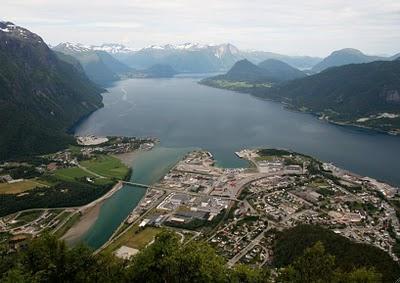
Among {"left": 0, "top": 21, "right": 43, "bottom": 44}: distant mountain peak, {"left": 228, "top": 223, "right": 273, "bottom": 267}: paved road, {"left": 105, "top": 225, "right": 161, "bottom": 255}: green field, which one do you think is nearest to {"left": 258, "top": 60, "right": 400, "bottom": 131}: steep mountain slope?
{"left": 228, "top": 223, "right": 273, "bottom": 267}: paved road

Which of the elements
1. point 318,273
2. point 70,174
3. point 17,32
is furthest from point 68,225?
point 17,32

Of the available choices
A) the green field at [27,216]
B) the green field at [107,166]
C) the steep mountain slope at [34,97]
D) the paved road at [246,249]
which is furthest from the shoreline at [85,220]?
the steep mountain slope at [34,97]

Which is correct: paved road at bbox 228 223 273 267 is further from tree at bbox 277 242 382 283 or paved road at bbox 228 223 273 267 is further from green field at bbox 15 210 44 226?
green field at bbox 15 210 44 226

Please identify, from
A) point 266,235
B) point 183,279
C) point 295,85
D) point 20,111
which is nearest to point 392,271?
point 266,235

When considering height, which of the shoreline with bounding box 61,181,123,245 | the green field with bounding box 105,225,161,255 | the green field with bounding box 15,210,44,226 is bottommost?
the shoreline with bounding box 61,181,123,245

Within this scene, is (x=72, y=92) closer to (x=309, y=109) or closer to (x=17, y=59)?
(x=17, y=59)

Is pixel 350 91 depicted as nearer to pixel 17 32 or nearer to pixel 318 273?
pixel 17 32

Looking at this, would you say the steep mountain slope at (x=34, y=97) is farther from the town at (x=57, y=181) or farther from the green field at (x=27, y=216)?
the green field at (x=27, y=216)
